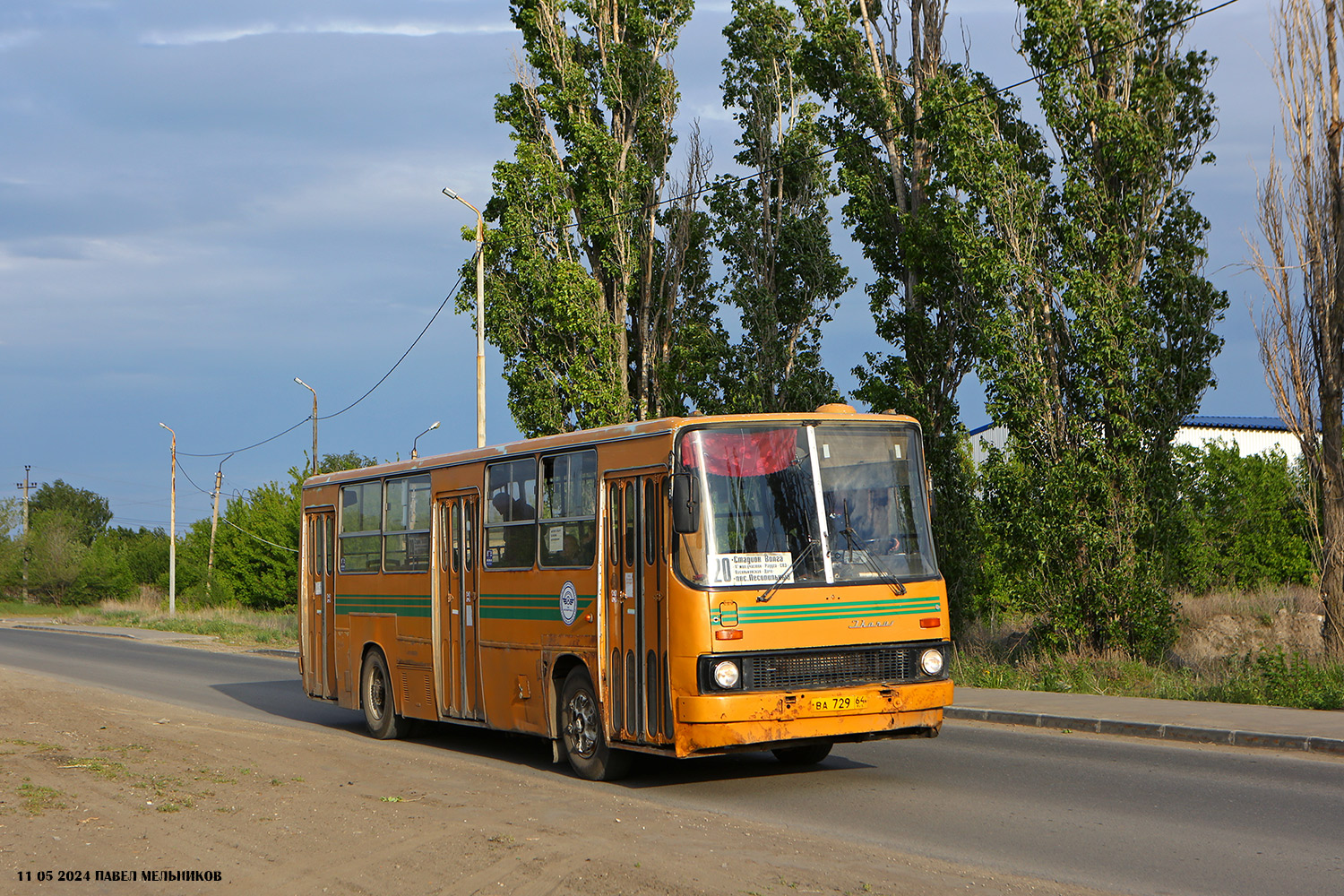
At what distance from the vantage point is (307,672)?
18.0m

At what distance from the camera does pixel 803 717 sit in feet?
33.3

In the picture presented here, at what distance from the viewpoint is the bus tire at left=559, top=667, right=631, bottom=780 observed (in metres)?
11.3

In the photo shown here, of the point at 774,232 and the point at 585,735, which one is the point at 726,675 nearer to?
the point at 585,735

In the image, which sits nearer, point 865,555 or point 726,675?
point 726,675

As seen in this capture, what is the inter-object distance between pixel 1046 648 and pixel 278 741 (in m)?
11.9

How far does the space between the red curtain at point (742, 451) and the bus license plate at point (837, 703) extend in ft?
6.06

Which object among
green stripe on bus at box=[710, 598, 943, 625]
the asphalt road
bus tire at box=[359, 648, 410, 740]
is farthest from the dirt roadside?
bus tire at box=[359, 648, 410, 740]

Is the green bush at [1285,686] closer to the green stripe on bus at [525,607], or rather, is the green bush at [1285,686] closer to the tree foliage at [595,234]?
the green stripe on bus at [525,607]

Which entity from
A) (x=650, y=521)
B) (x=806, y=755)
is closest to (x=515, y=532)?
(x=650, y=521)

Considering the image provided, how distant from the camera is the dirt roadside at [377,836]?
23.1 feet

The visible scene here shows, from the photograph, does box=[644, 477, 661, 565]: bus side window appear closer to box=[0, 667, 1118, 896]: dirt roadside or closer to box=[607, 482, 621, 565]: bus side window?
box=[607, 482, 621, 565]: bus side window

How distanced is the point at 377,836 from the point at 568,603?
380 centimetres

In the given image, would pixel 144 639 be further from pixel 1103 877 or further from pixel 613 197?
pixel 1103 877

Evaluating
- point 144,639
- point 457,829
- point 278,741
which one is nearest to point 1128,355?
point 278,741
